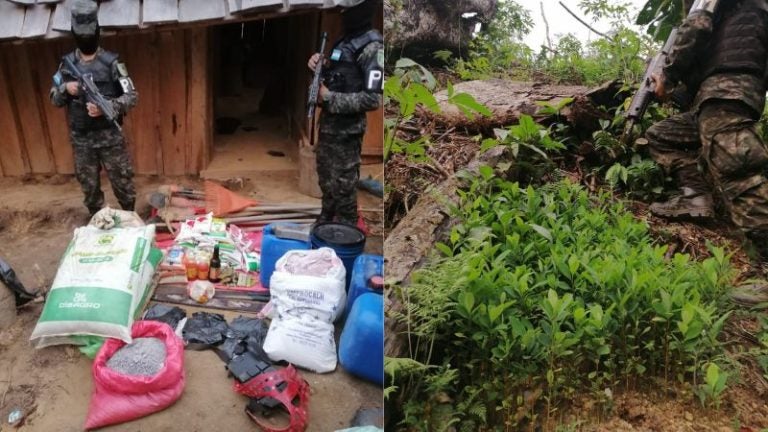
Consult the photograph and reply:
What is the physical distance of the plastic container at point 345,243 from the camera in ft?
9.97

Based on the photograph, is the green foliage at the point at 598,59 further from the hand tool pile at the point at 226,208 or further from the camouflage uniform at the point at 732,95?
the hand tool pile at the point at 226,208

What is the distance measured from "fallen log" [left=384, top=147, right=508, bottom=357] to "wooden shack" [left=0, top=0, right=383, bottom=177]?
89cm

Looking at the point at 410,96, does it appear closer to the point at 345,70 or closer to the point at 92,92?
the point at 345,70

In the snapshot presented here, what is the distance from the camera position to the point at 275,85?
7.41 m

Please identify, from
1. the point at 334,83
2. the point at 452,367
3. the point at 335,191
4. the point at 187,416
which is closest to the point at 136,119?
the point at 335,191

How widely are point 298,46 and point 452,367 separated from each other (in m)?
5.34

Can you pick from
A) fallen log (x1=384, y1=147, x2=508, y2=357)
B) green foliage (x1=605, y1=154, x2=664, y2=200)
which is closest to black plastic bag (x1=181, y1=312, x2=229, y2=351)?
fallen log (x1=384, y1=147, x2=508, y2=357)

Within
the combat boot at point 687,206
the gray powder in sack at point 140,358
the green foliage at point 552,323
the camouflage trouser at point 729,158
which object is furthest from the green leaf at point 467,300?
the gray powder in sack at point 140,358

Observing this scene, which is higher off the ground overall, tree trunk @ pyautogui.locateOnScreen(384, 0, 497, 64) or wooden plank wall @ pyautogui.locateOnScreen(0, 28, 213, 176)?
tree trunk @ pyautogui.locateOnScreen(384, 0, 497, 64)

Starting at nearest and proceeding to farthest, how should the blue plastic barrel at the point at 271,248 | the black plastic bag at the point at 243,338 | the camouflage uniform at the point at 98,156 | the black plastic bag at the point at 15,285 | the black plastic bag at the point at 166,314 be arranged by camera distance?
the black plastic bag at the point at 243,338
the black plastic bag at the point at 15,285
the black plastic bag at the point at 166,314
the blue plastic barrel at the point at 271,248
the camouflage uniform at the point at 98,156

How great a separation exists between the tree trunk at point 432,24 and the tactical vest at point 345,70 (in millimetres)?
214

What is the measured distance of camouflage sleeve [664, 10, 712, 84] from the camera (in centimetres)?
249

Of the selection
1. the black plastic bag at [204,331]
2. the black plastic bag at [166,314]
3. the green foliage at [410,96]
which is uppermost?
the green foliage at [410,96]

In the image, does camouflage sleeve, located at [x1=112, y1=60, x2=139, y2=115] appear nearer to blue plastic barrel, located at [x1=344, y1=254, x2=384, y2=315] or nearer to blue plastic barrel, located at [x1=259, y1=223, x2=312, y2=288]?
blue plastic barrel, located at [x1=259, y1=223, x2=312, y2=288]
